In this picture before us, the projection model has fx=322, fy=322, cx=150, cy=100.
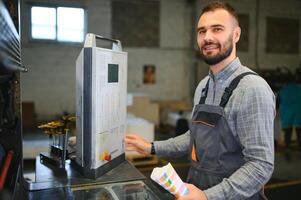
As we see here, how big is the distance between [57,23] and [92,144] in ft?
20.0

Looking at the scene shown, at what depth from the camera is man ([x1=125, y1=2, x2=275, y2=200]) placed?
1231 mm

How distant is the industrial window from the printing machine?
229 inches

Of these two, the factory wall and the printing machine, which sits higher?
the factory wall

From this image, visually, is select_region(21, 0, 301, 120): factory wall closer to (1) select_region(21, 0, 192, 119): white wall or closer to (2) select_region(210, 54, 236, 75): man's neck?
(1) select_region(21, 0, 192, 119): white wall

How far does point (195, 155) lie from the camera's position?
1516mm

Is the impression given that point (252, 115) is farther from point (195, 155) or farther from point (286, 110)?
point (286, 110)

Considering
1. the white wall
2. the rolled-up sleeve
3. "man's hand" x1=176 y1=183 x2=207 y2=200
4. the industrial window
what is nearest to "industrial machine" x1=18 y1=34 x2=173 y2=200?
"man's hand" x1=176 y1=183 x2=207 y2=200

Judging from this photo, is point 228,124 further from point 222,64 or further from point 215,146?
point 222,64

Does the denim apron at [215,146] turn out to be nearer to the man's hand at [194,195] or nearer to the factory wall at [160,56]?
the man's hand at [194,195]

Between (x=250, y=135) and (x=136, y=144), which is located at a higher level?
(x=250, y=135)

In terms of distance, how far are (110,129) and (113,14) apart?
6.29m

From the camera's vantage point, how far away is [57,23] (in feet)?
22.6

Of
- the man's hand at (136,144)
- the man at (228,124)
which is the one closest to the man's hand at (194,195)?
the man at (228,124)

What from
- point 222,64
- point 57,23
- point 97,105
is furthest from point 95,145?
point 57,23
